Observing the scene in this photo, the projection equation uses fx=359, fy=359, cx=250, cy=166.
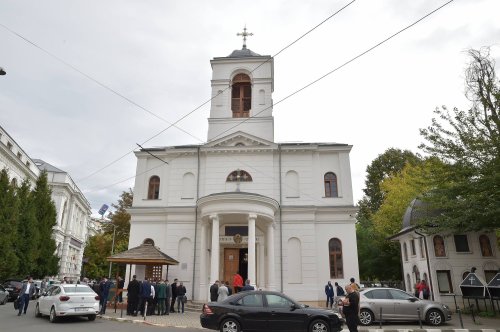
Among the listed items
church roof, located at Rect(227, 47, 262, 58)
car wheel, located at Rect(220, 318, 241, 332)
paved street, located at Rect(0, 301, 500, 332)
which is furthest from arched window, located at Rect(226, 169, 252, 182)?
car wheel, located at Rect(220, 318, 241, 332)

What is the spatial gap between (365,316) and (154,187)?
17.2m

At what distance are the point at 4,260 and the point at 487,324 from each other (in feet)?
98.2

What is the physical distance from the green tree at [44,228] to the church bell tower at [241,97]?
21.1m

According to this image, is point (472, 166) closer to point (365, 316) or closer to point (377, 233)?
point (365, 316)

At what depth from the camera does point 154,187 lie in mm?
26016

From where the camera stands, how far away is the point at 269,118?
2764 cm

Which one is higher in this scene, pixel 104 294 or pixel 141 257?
pixel 141 257

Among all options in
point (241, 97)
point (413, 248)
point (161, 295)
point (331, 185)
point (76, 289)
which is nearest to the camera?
point (76, 289)

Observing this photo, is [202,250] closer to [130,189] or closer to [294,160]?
[294,160]

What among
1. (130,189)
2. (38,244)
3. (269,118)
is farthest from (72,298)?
(130,189)

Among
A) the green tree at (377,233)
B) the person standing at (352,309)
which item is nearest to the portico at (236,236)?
the person standing at (352,309)

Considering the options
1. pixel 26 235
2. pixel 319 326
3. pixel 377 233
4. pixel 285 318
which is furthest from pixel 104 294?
pixel 377 233

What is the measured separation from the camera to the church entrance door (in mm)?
23172

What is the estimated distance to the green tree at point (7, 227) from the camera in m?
26.3
